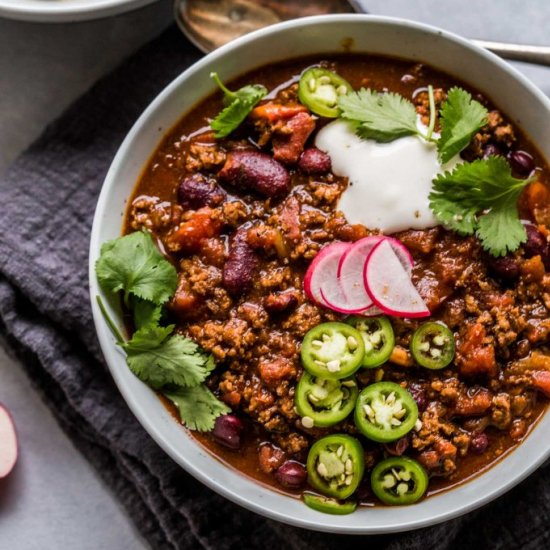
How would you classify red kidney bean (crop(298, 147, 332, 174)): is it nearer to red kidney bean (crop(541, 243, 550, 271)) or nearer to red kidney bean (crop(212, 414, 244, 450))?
red kidney bean (crop(541, 243, 550, 271))

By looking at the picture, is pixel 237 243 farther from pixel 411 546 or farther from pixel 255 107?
pixel 411 546

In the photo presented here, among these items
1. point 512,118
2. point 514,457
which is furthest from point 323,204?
point 514,457

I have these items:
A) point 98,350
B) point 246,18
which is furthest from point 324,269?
point 246,18

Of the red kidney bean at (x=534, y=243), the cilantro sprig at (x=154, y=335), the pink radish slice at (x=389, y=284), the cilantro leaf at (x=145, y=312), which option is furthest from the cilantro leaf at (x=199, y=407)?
the red kidney bean at (x=534, y=243)

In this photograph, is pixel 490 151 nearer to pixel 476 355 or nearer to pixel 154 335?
pixel 476 355

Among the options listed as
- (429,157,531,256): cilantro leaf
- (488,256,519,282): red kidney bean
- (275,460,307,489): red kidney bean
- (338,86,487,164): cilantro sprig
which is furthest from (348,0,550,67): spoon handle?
(275,460,307,489): red kidney bean

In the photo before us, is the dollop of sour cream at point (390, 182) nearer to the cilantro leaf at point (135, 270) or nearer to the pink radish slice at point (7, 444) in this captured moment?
the cilantro leaf at point (135, 270)
